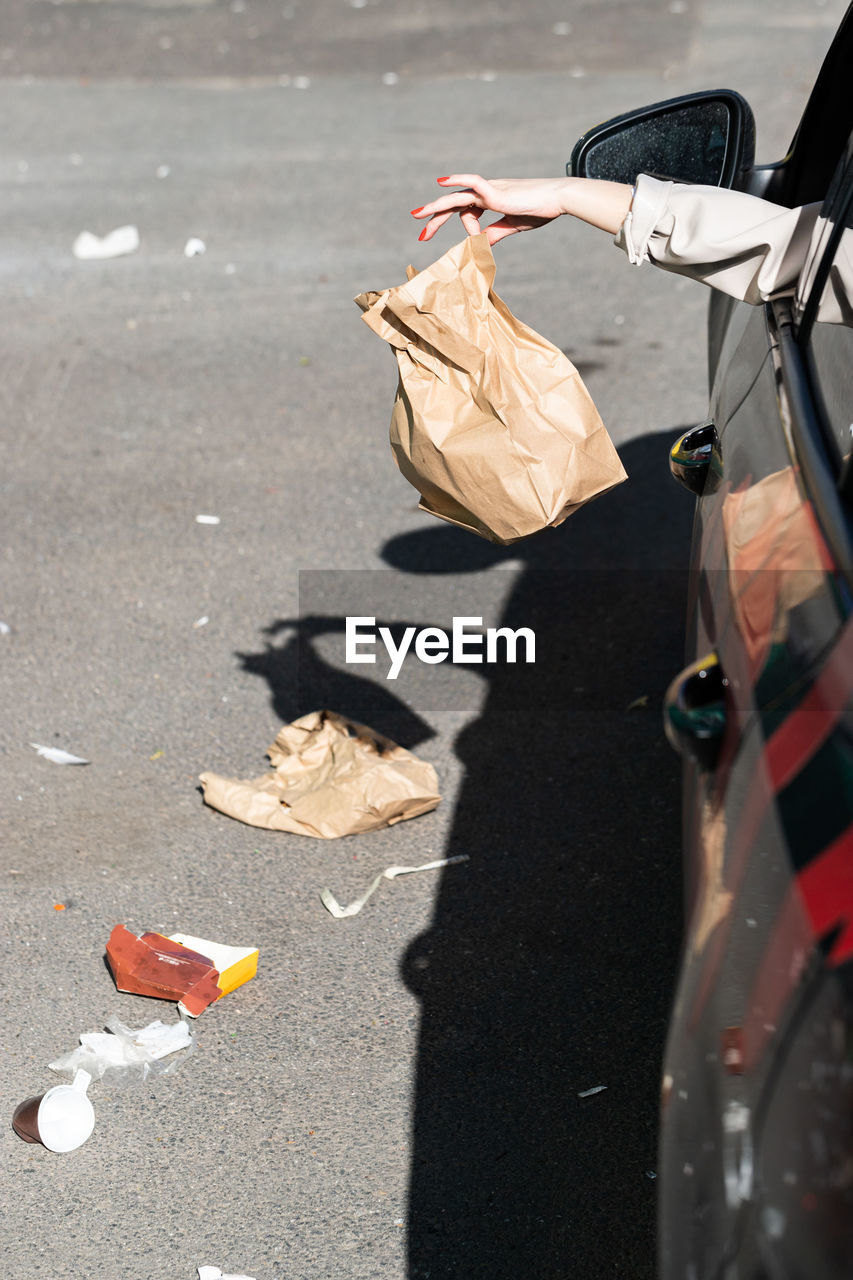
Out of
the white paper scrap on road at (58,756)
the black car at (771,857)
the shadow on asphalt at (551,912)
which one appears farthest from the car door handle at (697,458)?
the white paper scrap on road at (58,756)

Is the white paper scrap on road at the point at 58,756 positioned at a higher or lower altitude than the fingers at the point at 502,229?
lower

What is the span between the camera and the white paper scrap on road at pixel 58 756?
382 cm

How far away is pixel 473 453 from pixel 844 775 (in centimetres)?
148

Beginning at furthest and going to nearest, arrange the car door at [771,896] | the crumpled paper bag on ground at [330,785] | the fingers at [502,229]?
1. the crumpled paper bag on ground at [330,785]
2. the fingers at [502,229]
3. the car door at [771,896]

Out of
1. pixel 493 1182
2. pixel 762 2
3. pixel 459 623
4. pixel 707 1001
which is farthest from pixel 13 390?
pixel 762 2

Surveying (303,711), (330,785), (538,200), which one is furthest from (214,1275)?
(538,200)

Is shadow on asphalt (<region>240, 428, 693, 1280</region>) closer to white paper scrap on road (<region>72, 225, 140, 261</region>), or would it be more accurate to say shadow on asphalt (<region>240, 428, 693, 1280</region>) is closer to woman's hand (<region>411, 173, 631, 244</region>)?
woman's hand (<region>411, 173, 631, 244</region>)

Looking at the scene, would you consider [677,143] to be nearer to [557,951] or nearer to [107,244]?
[557,951]

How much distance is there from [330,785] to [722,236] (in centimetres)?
180

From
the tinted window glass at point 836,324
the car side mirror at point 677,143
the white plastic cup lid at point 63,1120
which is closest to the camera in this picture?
the tinted window glass at point 836,324

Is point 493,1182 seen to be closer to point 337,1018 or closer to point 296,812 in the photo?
point 337,1018

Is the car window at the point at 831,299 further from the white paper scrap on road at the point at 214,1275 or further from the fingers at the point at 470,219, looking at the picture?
the white paper scrap on road at the point at 214,1275

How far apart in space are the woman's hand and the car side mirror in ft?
1.55

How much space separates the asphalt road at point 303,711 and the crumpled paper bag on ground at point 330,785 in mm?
68
